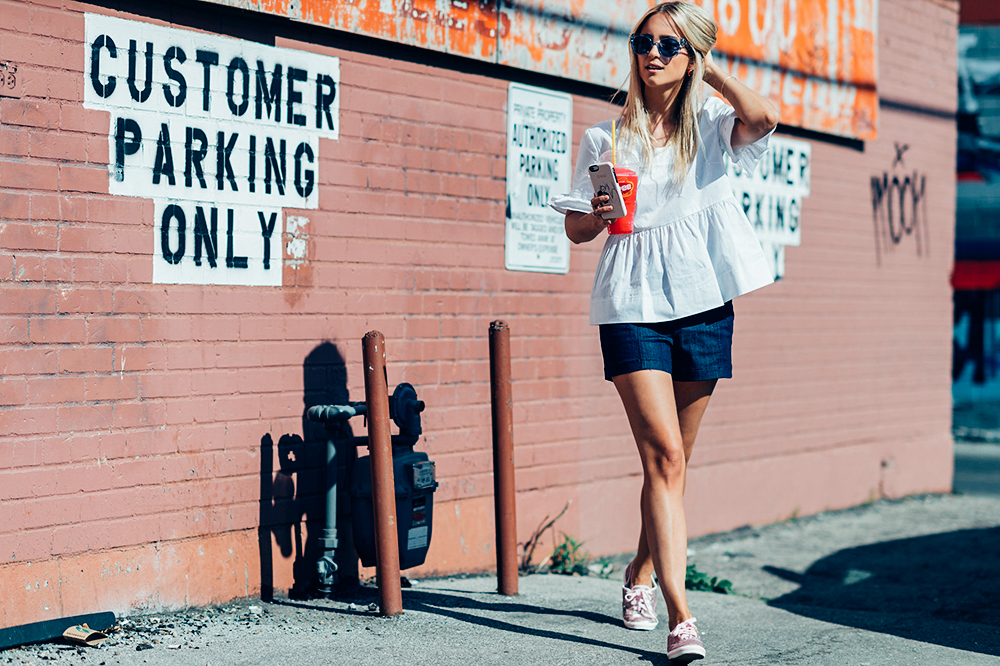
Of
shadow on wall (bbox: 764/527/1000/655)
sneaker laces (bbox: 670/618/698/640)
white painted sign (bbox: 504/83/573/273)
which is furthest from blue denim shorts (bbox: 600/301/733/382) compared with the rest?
white painted sign (bbox: 504/83/573/273)

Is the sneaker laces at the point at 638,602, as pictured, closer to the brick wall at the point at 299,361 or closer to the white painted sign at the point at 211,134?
the brick wall at the point at 299,361

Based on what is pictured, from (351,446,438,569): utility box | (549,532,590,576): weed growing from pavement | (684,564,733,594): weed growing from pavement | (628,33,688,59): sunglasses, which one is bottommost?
Result: (684,564,733,594): weed growing from pavement

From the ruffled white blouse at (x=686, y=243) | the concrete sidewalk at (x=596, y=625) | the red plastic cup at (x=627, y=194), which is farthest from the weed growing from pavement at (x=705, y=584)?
the red plastic cup at (x=627, y=194)

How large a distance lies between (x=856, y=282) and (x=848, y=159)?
0.90 metres

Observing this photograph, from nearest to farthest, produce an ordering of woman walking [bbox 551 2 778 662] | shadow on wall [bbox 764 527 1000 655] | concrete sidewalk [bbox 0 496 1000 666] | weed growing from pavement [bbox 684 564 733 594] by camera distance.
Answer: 1. woman walking [bbox 551 2 778 662]
2. concrete sidewalk [bbox 0 496 1000 666]
3. shadow on wall [bbox 764 527 1000 655]
4. weed growing from pavement [bbox 684 564 733 594]

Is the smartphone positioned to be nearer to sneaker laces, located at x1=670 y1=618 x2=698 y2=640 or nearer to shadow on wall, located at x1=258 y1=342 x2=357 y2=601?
sneaker laces, located at x1=670 y1=618 x2=698 y2=640

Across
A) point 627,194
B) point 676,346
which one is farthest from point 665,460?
point 627,194

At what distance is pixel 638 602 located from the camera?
4285 mm

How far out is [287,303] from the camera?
4.78 m

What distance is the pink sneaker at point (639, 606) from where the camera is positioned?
14.0 feet

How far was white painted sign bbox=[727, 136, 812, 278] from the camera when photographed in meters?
7.36

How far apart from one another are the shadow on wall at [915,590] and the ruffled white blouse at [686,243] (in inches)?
73.7

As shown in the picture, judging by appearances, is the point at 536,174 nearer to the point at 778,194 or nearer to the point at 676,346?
the point at 676,346

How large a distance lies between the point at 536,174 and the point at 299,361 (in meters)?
1.76
